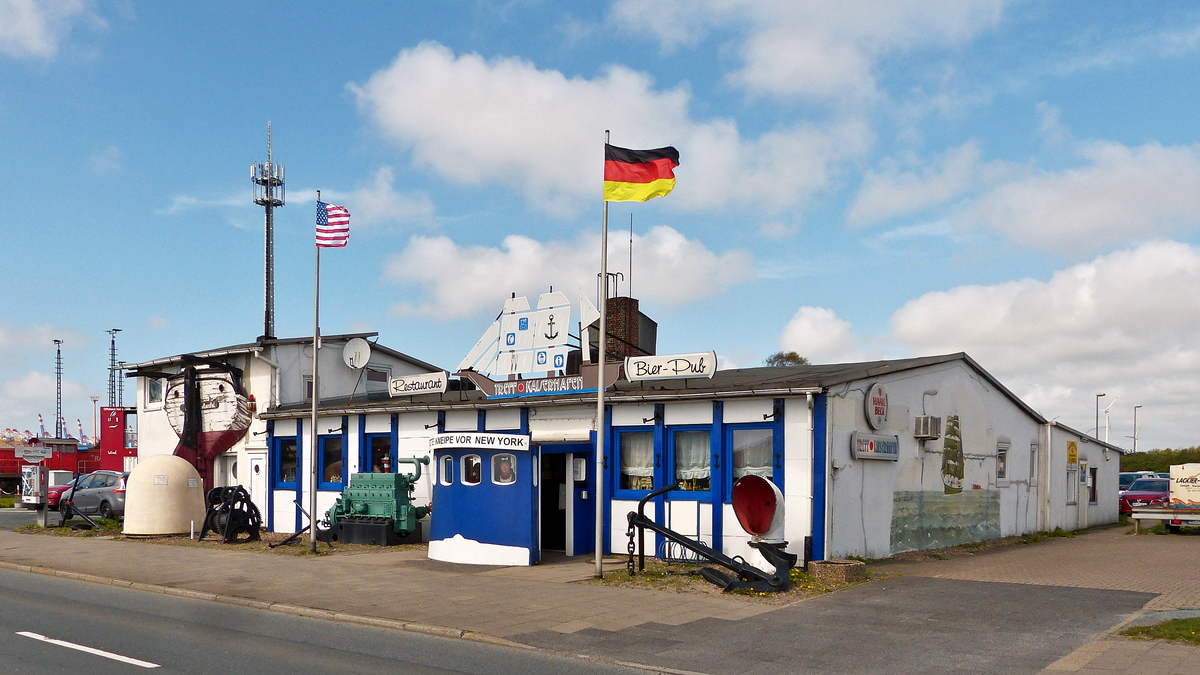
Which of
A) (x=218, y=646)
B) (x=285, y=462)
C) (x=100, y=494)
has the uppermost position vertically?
(x=285, y=462)

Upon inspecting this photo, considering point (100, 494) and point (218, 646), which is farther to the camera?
point (100, 494)

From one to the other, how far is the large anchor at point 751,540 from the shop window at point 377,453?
31.4ft

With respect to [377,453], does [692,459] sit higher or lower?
higher

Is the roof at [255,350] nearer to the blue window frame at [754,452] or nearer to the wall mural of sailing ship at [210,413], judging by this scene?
the wall mural of sailing ship at [210,413]

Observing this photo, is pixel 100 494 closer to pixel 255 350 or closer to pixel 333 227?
pixel 255 350

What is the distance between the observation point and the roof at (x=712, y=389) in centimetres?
1728

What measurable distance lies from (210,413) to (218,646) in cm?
2090

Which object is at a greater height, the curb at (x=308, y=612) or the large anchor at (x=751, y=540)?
the large anchor at (x=751, y=540)

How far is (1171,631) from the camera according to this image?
35.8ft

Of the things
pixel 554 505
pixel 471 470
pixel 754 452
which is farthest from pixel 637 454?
pixel 471 470

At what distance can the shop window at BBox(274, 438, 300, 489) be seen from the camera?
26.8 metres

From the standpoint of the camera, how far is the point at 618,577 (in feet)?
52.4

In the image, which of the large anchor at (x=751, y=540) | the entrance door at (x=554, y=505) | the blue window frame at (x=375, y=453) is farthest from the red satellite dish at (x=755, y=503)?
the blue window frame at (x=375, y=453)

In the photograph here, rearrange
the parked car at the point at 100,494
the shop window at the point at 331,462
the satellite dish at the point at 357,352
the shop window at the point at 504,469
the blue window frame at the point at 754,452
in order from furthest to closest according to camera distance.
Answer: the parked car at the point at 100,494, the satellite dish at the point at 357,352, the shop window at the point at 331,462, the shop window at the point at 504,469, the blue window frame at the point at 754,452
